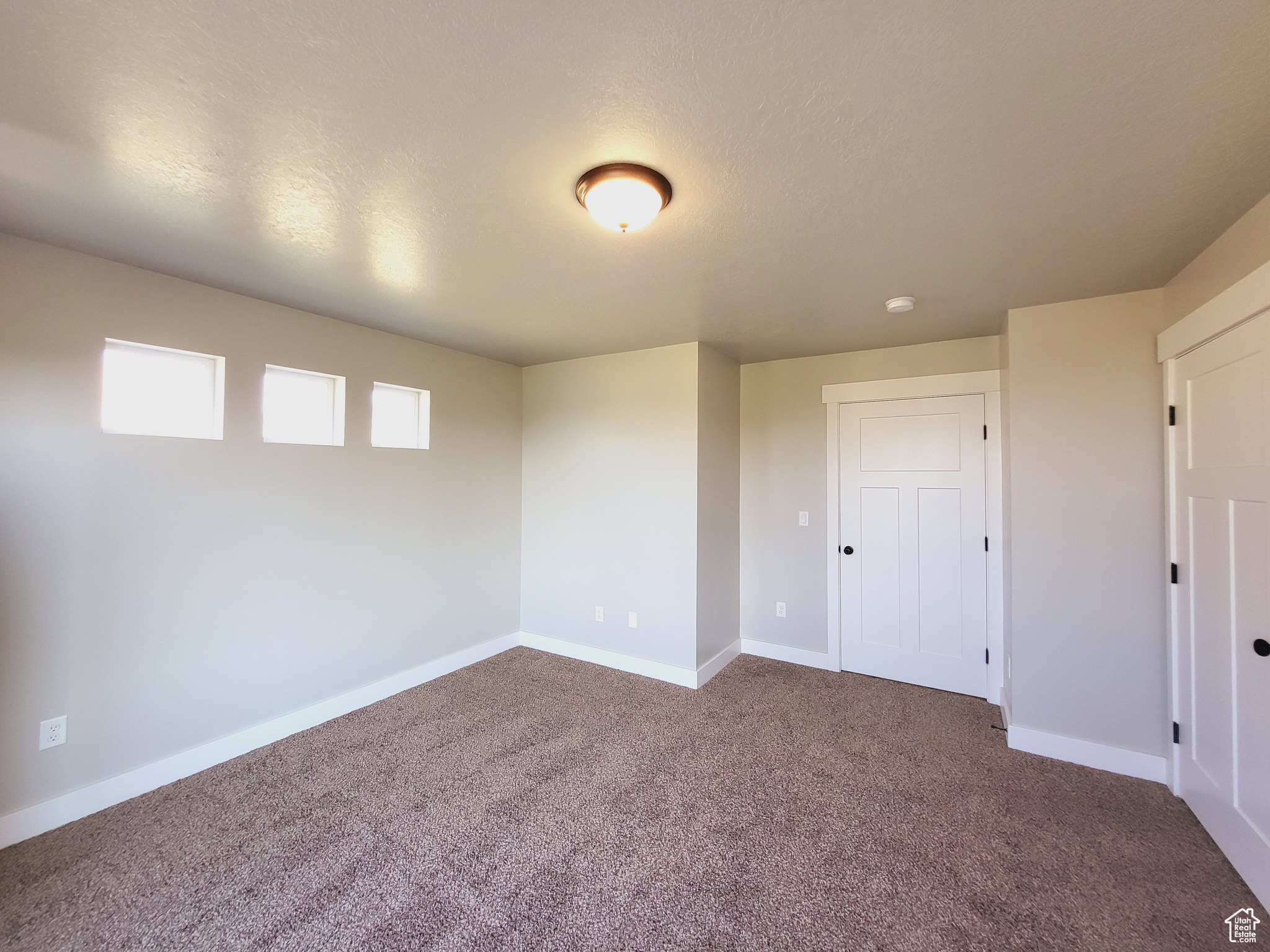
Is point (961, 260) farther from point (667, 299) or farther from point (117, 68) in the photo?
point (117, 68)

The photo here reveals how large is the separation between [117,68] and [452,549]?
3.02m

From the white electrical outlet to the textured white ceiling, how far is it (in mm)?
2020

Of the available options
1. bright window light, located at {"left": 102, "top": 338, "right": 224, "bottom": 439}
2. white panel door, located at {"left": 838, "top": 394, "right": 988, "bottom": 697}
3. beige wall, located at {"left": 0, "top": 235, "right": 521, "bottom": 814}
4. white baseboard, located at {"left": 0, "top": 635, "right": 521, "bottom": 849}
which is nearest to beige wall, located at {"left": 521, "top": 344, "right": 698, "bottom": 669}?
beige wall, located at {"left": 0, "top": 235, "right": 521, "bottom": 814}

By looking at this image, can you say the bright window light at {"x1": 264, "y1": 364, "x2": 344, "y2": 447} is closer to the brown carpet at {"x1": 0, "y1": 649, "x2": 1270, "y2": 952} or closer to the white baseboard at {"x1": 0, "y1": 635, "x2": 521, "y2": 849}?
the white baseboard at {"x1": 0, "y1": 635, "x2": 521, "y2": 849}

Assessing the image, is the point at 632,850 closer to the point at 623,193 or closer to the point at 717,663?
the point at 717,663

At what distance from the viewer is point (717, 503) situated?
3.76 m

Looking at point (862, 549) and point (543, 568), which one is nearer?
point (862, 549)

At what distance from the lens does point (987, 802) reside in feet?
7.32

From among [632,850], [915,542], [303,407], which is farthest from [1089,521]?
[303,407]

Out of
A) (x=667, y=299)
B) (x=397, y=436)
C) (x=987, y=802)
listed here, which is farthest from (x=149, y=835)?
(x=987, y=802)

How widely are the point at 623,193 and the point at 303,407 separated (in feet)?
8.28

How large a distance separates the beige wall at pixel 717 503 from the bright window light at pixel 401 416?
203 centimetres

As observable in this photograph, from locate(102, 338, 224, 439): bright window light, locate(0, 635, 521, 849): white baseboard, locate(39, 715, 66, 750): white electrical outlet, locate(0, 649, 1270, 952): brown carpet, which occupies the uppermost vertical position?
locate(102, 338, 224, 439): bright window light

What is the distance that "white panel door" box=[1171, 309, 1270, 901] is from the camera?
1716 millimetres
